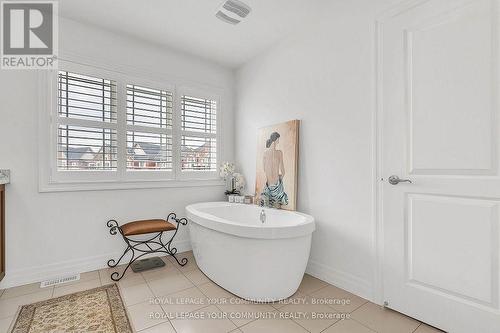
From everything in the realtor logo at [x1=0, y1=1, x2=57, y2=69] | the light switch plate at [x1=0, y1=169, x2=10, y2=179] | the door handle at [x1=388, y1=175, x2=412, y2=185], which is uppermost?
the realtor logo at [x1=0, y1=1, x2=57, y2=69]

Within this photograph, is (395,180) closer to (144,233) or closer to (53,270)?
(144,233)

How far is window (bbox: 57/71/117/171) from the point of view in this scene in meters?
2.43

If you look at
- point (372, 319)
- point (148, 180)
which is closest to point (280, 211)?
point (372, 319)

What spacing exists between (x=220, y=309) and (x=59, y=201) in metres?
1.93

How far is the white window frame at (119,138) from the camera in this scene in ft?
7.66

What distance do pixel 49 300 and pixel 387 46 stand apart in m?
3.39

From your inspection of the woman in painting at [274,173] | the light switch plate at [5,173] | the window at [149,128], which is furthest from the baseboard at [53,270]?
the woman in painting at [274,173]

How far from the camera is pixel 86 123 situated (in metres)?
2.54

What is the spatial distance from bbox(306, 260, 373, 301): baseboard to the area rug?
1.68m

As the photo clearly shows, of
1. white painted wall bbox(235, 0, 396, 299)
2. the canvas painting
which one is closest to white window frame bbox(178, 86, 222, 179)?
the canvas painting

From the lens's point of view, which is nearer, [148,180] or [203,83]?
[148,180]

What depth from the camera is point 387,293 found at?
1849mm

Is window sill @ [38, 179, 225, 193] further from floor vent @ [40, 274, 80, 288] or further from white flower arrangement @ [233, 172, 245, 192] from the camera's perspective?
floor vent @ [40, 274, 80, 288]

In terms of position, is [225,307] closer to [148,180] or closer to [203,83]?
[148,180]
